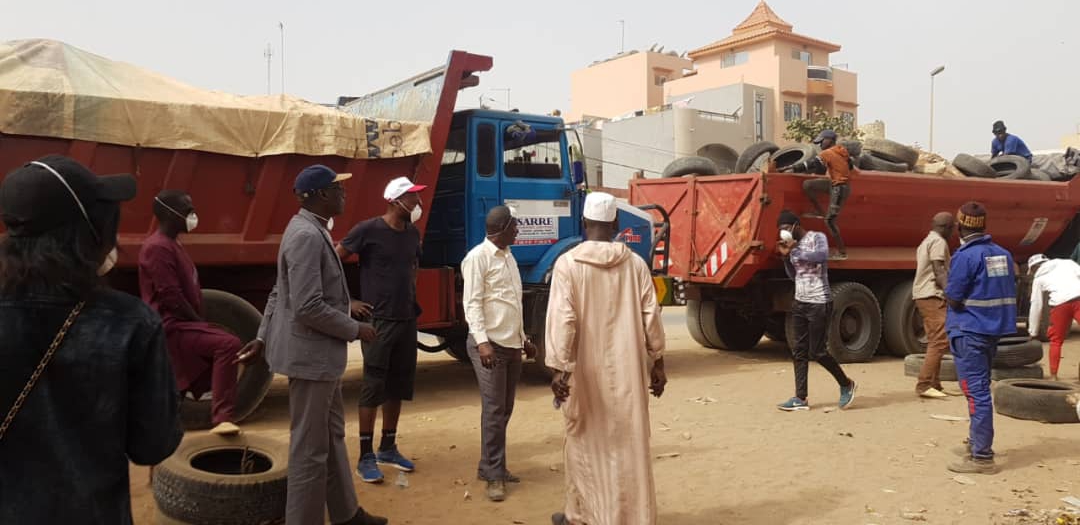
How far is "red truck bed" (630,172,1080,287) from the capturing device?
881 cm

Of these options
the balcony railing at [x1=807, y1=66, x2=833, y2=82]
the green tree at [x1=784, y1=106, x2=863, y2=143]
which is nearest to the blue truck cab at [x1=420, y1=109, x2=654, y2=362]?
the green tree at [x1=784, y1=106, x2=863, y2=143]

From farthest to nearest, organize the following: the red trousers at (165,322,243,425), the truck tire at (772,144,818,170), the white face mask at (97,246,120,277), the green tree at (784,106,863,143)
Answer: the green tree at (784,106,863,143), the truck tire at (772,144,818,170), the red trousers at (165,322,243,425), the white face mask at (97,246,120,277)

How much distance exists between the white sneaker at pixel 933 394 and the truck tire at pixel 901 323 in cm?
262

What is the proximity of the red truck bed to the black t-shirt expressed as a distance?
504cm

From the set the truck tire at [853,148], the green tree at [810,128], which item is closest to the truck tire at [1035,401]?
the truck tire at [853,148]

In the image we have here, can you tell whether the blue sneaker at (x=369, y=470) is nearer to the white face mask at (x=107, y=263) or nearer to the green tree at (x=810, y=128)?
the white face mask at (x=107, y=263)

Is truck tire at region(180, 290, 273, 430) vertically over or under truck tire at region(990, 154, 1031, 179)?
under

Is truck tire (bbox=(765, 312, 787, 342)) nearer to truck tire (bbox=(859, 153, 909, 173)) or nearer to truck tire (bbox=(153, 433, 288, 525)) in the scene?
truck tire (bbox=(859, 153, 909, 173))

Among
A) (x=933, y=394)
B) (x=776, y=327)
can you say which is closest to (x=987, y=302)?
(x=933, y=394)

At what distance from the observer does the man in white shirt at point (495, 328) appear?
4496 millimetres

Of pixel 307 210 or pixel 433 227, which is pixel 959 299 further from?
pixel 433 227

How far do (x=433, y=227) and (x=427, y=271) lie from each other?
2.43ft

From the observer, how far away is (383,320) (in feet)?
15.4

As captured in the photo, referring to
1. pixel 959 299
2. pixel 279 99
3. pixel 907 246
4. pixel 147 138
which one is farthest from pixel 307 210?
pixel 907 246
